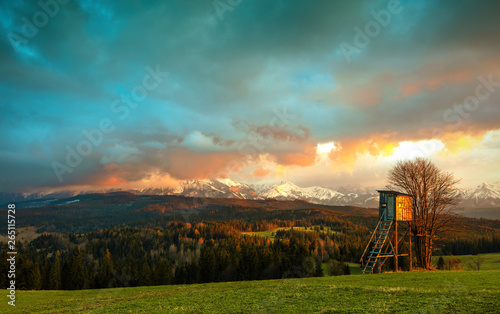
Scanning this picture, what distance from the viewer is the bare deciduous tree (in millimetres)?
51875

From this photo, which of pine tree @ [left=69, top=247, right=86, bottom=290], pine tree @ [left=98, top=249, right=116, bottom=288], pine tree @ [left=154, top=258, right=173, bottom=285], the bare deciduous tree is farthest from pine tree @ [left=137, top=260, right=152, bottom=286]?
the bare deciduous tree

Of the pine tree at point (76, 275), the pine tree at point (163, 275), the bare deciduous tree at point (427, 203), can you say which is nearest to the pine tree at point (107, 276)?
the pine tree at point (76, 275)

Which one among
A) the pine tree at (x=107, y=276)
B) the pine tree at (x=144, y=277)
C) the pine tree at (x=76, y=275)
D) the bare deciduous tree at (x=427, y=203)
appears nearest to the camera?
the bare deciduous tree at (x=427, y=203)

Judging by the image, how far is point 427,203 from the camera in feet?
174

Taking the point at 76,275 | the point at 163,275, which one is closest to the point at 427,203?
the point at 163,275

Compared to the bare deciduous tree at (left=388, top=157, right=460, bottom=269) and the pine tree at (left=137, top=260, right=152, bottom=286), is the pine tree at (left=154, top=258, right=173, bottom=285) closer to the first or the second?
the pine tree at (left=137, top=260, right=152, bottom=286)

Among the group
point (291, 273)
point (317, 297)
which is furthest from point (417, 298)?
point (291, 273)

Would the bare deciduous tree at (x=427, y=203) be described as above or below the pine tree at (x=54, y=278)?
above

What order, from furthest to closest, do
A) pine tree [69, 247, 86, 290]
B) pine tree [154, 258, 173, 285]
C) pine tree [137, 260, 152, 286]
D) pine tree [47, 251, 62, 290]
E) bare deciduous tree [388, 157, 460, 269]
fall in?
pine tree [154, 258, 173, 285]
pine tree [137, 260, 152, 286]
pine tree [69, 247, 86, 290]
pine tree [47, 251, 62, 290]
bare deciduous tree [388, 157, 460, 269]

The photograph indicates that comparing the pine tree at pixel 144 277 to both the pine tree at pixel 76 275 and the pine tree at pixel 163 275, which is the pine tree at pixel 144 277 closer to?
the pine tree at pixel 163 275

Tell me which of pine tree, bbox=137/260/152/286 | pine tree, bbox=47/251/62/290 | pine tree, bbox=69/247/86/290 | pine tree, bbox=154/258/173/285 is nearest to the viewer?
pine tree, bbox=47/251/62/290

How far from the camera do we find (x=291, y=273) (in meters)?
95.9

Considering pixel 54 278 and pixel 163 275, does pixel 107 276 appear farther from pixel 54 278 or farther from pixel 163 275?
pixel 163 275

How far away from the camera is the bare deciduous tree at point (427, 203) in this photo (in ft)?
170
